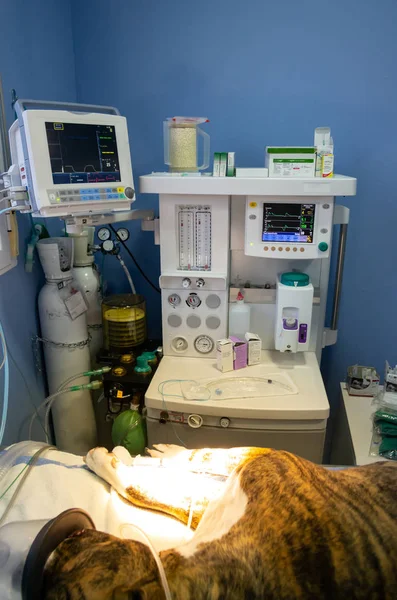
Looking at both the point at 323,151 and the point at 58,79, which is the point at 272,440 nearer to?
the point at 323,151

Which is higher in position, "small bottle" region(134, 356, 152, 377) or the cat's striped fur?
the cat's striped fur

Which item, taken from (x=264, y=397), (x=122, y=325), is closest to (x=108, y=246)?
(x=122, y=325)

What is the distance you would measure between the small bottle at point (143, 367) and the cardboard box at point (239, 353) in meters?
0.36

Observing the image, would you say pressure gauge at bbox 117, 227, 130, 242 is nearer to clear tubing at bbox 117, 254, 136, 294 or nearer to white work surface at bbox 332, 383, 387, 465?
clear tubing at bbox 117, 254, 136, 294

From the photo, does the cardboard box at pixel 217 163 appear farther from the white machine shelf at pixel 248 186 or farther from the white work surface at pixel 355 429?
the white work surface at pixel 355 429

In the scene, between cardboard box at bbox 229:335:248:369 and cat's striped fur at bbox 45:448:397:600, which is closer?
cat's striped fur at bbox 45:448:397:600

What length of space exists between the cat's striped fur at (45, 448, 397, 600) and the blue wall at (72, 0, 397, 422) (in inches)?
56.4

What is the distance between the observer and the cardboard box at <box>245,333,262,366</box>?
190cm

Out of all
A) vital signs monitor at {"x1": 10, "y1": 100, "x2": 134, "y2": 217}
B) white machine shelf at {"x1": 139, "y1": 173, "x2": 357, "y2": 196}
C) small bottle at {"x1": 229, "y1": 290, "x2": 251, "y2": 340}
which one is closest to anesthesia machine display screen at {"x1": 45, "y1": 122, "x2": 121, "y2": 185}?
vital signs monitor at {"x1": 10, "y1": 100, "x2": 134, "y2": 217}

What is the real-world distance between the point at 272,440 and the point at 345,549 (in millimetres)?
842

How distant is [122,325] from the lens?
6.72ft

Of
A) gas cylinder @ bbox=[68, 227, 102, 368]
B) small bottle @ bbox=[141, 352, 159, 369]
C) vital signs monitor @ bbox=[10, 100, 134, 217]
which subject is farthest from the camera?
gas cylinder @ bbox=[68, 227, 102, 368]

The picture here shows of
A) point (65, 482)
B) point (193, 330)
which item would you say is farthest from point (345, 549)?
point (193, 330)

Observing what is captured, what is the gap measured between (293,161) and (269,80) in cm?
60
